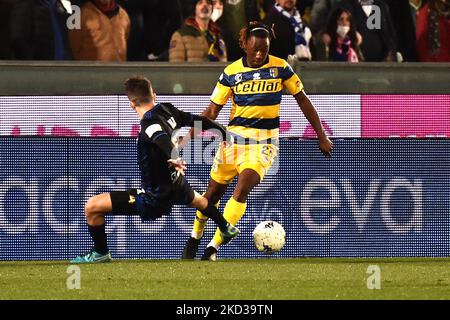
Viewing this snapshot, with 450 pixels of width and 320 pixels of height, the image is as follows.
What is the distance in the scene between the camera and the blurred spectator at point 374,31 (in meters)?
15.6

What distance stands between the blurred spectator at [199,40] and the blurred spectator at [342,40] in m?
1.26

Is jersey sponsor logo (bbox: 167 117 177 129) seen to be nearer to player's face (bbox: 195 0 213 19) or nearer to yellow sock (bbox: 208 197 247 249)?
yellow sock (bbox: 208 197 247 249)

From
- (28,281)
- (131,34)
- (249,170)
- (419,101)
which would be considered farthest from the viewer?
(131,34)

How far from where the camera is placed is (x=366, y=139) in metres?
12.9

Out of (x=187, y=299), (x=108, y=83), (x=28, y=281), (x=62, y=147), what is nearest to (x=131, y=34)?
(x=108, y=83)

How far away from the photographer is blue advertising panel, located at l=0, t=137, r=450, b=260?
494 inches

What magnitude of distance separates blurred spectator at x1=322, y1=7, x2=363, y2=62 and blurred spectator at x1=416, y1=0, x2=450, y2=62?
A: 2.58ft

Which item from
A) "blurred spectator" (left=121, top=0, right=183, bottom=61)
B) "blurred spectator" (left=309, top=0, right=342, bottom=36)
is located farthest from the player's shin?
"blurred spectator" (left=309, top=0, right=342, bottom=36)

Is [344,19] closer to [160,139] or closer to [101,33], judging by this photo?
[101,33]

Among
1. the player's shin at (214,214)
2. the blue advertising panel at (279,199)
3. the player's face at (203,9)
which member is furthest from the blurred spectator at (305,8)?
the player's shin at (214,214)

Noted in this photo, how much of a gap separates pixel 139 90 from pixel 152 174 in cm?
70

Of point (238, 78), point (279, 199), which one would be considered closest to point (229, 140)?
point (238, 78)
